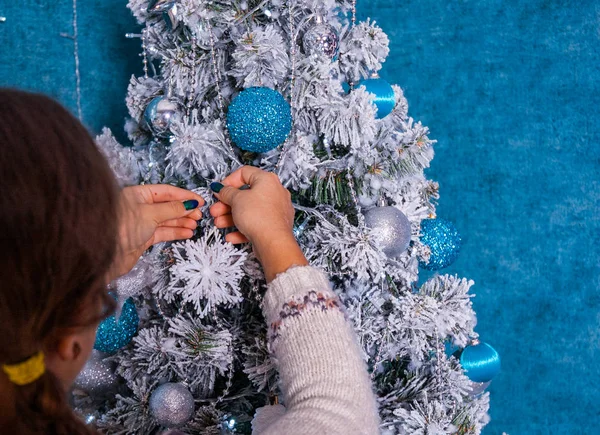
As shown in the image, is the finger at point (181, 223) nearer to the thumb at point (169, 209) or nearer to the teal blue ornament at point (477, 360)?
the thumb at point (169, 209)

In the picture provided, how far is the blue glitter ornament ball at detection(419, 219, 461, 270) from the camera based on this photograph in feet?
3.18

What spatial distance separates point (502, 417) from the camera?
1487 millimetres

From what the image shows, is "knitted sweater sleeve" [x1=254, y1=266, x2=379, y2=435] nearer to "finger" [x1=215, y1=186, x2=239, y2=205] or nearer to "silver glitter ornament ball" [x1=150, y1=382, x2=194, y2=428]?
"finger" [x1=215, y1=186, x2=239, y2=205]

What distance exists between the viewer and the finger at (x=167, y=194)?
0.76 m

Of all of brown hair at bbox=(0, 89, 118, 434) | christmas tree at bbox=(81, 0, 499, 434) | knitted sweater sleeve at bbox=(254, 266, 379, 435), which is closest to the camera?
brown hair at bbox=(0, 89, 118, 434)

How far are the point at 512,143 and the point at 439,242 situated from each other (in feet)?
1.76

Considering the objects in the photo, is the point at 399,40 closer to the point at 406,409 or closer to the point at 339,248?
the point at 339,248

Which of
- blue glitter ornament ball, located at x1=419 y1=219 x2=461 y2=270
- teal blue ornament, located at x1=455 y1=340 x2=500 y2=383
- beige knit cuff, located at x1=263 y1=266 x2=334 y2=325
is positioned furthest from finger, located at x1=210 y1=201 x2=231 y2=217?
teal blue ornament, located at x1=455 y1=340 x2=500 y2=383

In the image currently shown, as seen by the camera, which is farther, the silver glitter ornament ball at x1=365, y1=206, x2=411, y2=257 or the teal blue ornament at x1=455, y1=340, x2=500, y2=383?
the teal blue ornament at x1=455, y1=340, x2=500, y2=383

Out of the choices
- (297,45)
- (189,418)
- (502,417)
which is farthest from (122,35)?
(502,417)

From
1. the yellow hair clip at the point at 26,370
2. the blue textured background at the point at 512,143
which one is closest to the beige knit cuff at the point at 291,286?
the yellow hair clip at the point at 26,370

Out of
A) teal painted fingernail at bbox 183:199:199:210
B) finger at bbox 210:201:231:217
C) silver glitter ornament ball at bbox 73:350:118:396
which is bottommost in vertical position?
silver glitter ornament ball at bbox 73:350:118:396

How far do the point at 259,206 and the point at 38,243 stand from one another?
33cm

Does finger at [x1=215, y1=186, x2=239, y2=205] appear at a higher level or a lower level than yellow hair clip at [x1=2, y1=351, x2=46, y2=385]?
higher
